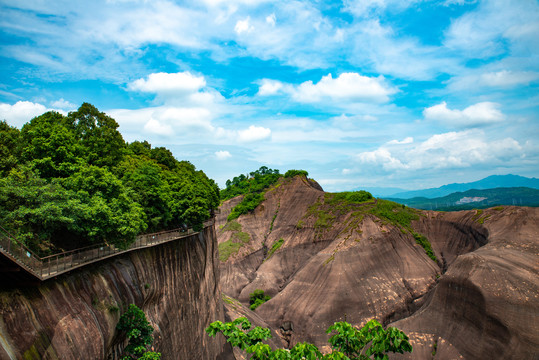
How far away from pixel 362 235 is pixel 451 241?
1921 cm

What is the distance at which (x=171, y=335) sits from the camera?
2959 centimetres

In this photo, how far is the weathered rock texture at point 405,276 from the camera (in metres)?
40.6

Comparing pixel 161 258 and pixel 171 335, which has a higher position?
pixel 161 258

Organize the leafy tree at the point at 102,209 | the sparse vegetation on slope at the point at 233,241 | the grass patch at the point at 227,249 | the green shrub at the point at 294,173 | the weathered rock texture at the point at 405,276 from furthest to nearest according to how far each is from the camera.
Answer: the green shrub at the point at 294,173, the sparse vegetation on slope at the point at 233,241, the grass patch at the point at 227,249, the weathered rock texture at the point at 405,276, the leafy tree at the point at 102,209

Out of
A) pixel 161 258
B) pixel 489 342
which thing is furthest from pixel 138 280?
pixel 489 342

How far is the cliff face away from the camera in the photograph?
14.8 meters

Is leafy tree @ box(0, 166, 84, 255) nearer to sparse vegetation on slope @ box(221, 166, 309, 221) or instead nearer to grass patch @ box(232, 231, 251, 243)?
grass patch @ box(232, 231, 251, 243)

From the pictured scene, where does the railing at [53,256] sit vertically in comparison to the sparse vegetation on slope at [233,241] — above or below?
above

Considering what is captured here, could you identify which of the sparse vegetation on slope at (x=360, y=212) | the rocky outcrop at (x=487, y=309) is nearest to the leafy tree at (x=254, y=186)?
the sparse vegetation on slope at (x=360, y=212)

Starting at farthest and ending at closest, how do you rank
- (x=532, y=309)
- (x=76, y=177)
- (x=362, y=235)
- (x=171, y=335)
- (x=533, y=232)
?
(x=362, y=235), (x=533, y=232), (x=532, y=309), (x=171, y=335), (x=76, y=177)

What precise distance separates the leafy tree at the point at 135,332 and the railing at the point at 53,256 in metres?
4.04

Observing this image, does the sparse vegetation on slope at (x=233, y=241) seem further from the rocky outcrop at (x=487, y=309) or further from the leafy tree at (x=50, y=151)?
the leafy tree at (x=50, y=151)

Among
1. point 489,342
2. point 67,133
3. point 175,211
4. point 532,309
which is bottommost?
point 489,342

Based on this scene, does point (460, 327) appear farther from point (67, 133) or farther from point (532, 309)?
point (67, 133)
